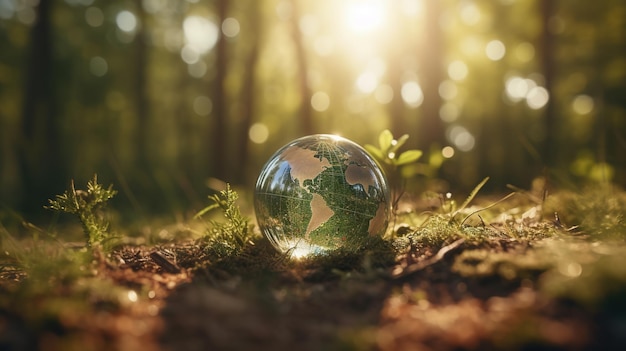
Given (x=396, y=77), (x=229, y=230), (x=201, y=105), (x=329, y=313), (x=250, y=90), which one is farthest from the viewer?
(x=201, y=105)

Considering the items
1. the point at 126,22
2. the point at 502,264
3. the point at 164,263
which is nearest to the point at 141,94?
the point at 126,22

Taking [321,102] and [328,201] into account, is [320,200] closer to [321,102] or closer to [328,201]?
[328,201]

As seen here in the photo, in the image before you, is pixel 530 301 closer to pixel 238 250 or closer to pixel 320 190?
pixel 320 190

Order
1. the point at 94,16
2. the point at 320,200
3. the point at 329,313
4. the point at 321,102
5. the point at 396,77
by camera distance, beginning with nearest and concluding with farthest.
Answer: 1. the point at 329,313
2. the point at 320,200
3. the point at 396,77
4. the point at 94,16
5. the point at 321,102

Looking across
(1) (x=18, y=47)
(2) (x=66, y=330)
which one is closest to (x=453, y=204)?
(2) (x=66, y=330)

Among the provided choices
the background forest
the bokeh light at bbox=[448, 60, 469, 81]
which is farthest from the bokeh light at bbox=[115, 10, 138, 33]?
the bokeh light at bbox=[448, 60, 469, 81]

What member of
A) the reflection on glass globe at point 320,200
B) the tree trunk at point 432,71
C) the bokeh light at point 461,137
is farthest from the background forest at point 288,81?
the reflection on glass globe at point 320,200
